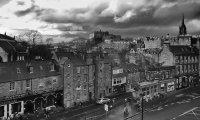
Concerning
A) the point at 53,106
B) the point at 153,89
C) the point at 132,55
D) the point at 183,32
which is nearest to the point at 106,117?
the point at 53,106

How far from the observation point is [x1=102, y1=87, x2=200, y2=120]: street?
42219 millimetres

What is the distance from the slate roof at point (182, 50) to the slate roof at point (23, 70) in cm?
3647

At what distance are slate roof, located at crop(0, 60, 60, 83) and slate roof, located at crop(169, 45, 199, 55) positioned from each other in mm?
36466

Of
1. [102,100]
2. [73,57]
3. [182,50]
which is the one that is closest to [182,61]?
[182,50]

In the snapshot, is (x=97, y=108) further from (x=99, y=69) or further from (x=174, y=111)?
(x=174, y=111)

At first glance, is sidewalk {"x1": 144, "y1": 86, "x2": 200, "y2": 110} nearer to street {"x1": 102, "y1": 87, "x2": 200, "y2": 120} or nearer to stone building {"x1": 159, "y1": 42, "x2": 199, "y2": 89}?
street {"x1": 102, "y1": 87, "x2": 200, "y2": 120}

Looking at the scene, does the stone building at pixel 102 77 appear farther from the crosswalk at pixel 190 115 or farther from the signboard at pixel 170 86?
the crosswalk at pixel 190 115

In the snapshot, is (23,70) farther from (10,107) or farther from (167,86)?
(167,86)

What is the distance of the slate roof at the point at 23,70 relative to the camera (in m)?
40.7

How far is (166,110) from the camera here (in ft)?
153

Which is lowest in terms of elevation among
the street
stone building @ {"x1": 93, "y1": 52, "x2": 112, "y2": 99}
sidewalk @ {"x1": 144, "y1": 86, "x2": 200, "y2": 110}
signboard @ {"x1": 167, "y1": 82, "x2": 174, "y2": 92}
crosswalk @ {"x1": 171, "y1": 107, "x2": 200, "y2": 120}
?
crosswalk @ {"x1": 171, "y1": 107, "x2": 200, "y2": 120}

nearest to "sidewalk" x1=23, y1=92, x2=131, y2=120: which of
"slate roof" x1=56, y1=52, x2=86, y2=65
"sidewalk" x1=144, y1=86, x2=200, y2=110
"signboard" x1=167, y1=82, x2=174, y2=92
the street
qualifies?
the street

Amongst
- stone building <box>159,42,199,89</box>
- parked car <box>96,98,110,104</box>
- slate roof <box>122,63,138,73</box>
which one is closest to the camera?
parked car <box>96,98,110,104</box>

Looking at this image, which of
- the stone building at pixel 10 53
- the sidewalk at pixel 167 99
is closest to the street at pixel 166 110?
the sidewalk at pixel 167 99
